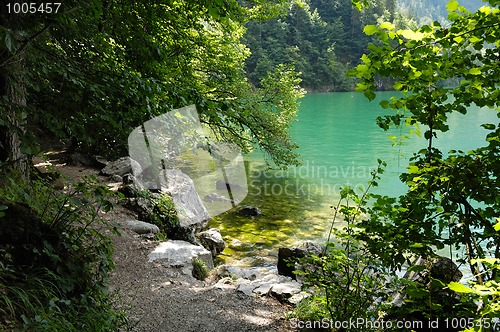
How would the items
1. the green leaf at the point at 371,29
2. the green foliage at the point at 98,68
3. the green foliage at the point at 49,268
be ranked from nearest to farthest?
1. the green leaf at the point at 371,29
2. the green foliage at the point at 49,268
3. the green foliage at the point at 98,68

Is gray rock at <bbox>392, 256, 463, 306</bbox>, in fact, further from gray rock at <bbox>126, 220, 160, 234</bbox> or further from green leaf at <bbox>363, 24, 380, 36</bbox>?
gray rock at <bbox>126, 220, 160, 234</bbox>

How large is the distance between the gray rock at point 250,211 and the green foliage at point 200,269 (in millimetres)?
5231

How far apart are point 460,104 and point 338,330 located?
2.61 m

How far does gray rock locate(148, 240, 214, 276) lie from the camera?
22.1 feet

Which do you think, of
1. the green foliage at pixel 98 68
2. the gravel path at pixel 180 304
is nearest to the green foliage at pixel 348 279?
the gravel path at pixel 180 304

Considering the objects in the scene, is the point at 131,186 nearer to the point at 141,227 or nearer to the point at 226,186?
the point at 141,227

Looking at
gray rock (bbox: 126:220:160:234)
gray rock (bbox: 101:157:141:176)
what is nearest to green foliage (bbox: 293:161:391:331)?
gray rock (bbox: 126:220:160:234)

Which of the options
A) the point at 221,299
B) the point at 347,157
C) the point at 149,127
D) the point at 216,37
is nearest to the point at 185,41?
the point at 216,37

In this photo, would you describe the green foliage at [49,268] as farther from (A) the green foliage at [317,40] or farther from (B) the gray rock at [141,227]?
(A) the green foliage at [317,40]

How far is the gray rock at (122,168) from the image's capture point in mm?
10211

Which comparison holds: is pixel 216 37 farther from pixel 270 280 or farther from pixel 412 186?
pixel 412 186

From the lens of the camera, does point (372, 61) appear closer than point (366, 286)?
Yes

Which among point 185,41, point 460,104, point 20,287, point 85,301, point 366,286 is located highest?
point 185,41

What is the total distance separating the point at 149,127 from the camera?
9.48m
